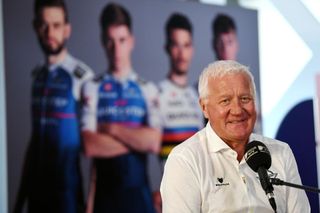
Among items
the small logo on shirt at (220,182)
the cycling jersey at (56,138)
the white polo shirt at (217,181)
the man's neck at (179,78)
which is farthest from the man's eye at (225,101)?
the man's neck at (179,78)

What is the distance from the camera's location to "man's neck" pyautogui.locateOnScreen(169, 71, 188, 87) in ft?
12.8

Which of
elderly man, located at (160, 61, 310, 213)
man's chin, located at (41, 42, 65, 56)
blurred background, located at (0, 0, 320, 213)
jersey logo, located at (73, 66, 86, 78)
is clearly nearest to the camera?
elderly man, located at (160, 61, 310, 213)

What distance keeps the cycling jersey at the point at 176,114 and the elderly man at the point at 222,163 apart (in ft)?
6.68

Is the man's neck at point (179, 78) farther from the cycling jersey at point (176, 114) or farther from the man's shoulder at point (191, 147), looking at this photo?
the man's shoulder at point (191, 147)

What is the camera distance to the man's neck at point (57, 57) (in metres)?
3.23

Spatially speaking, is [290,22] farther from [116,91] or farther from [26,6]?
[26,6]

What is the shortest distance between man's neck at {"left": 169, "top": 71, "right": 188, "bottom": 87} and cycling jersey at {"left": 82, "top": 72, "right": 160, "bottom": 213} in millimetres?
216

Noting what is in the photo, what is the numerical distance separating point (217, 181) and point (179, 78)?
232 centimetres

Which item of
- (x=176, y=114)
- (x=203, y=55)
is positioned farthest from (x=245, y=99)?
(x=203, y=55)

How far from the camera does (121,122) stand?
11.7ft

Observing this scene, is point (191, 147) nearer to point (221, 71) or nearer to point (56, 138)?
point (221, 71)

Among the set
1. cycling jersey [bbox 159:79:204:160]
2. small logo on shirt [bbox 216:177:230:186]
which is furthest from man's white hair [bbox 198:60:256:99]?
cycling jersey [bbox 159:79:204:160]

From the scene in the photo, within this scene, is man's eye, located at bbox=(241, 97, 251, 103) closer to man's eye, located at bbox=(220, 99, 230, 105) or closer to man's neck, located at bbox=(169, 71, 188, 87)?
man's eye, located at bbox=(220, 99, 230, 105)

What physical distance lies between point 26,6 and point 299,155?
8.68ft
